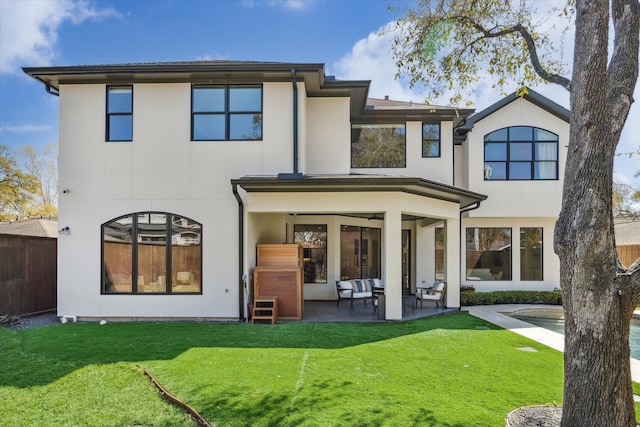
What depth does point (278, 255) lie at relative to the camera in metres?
10.3

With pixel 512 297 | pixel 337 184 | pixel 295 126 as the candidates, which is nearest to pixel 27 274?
pixel 295 126

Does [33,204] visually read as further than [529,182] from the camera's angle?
Yes

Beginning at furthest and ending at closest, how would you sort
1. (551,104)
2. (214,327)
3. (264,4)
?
(551,104), (264,4), (214,327)

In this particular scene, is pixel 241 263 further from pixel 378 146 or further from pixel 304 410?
pixel 378 146

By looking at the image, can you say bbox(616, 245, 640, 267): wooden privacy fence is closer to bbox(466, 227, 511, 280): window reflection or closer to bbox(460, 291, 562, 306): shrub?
bbox(460, 291, 562, 306): shrub

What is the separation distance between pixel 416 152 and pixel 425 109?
1.47 meters

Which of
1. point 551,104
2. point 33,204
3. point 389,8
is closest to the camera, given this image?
point 389,8

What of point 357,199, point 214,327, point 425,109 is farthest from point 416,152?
point 214,327

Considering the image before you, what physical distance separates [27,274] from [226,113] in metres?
7.46

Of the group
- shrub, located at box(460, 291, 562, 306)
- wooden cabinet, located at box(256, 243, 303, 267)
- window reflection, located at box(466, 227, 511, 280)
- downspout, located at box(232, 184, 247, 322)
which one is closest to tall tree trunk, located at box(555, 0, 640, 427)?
wooden cabinet, located at box(256, 243, 303, 267)

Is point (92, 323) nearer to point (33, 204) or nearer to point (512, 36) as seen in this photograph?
point (512, 36)

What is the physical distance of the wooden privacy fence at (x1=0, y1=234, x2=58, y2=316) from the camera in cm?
1036

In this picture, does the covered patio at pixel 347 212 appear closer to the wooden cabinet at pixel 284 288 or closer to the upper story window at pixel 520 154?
the wooden cabinet at pixel 284 288

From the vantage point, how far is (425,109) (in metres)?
12.7
